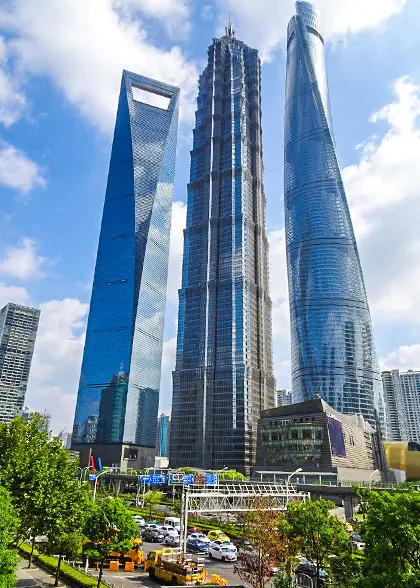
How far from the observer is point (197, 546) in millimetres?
53438

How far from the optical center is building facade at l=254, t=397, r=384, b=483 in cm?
12256

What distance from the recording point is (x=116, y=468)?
185m

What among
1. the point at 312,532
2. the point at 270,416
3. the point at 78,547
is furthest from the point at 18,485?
→ the point at 270,416

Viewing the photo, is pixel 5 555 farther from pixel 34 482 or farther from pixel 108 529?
pixel 108 529

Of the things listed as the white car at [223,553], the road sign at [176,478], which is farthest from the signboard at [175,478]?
the white car at [223,553]

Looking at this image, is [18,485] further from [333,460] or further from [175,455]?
[175,455]

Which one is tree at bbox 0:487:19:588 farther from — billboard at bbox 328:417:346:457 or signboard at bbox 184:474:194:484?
billboard at bbox 328:417:346:457

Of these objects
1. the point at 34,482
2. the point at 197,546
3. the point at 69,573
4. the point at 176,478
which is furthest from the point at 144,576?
the point at 176,478

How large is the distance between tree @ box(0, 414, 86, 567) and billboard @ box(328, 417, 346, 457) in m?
103

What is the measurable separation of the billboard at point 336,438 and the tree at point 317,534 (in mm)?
95466

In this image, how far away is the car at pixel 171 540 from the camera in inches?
2252

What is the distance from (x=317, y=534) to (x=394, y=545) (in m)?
14.4

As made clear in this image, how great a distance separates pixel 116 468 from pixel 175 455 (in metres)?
26.2

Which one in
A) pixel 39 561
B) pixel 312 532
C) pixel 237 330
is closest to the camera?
pixel 312 532
